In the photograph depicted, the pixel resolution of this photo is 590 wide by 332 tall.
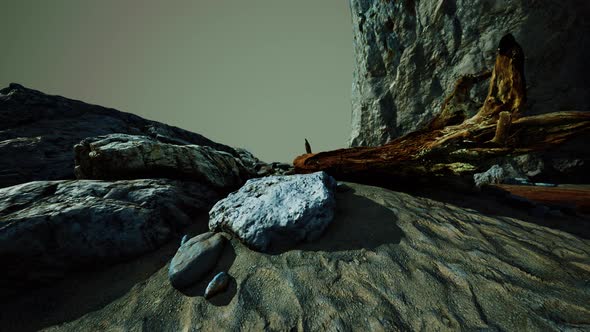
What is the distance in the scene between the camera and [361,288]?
1.36 m

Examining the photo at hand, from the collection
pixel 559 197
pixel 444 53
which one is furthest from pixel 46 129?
pixel 444 53

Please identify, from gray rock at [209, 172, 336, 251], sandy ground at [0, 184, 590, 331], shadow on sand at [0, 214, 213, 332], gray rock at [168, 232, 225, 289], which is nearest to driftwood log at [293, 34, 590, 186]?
sandy ground at [0, 184, 590, 331]

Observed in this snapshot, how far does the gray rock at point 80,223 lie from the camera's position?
163 centimetres

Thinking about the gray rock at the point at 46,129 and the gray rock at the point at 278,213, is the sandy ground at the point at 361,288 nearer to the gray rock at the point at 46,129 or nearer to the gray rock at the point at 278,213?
the gray rock at the point at 278,213

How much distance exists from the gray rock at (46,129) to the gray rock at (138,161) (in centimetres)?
106

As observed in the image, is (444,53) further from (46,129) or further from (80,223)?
(46,129)

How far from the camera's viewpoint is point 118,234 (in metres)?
1.86

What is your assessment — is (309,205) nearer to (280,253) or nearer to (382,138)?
(280,253)

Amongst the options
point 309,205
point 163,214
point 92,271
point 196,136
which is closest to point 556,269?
point 309,205

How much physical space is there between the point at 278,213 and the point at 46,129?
5233mm

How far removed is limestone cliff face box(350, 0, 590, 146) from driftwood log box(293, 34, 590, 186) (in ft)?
14.7

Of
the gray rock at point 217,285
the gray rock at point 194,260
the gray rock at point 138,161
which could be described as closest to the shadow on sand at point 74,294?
the gray rock at point 194,260

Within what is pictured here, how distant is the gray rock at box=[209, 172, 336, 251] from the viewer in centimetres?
175

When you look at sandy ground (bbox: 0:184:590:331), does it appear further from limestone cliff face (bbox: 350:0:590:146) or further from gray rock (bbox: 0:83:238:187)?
limestone cliff face (bbox: 350:0:590:146)
